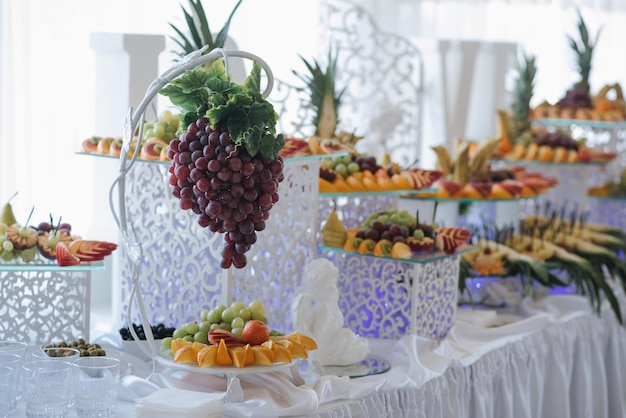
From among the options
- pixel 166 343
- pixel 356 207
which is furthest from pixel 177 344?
pixel 356 207

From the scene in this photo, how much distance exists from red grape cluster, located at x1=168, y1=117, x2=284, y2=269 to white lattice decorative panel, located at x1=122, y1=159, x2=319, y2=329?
58 centimetres

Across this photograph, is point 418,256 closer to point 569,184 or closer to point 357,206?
point 357,206

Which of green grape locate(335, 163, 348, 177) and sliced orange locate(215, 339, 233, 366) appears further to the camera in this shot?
green grape locate(335, 163, 348, 177)

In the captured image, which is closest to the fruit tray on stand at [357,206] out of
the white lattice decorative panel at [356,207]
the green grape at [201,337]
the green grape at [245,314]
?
the white lattice decorative panel at [356,207]

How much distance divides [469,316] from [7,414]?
1.81 m

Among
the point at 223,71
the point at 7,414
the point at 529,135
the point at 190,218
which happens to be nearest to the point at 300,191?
the point at 190,218

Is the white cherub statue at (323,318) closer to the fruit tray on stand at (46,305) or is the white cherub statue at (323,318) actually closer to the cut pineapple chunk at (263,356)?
the cut pineapple chunk at (263,356)

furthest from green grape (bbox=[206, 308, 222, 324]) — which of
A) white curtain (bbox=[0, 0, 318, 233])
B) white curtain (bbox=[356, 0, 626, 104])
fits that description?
white curtain (bbox=[356, 0, 626, 104])

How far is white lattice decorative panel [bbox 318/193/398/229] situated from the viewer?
132 inches

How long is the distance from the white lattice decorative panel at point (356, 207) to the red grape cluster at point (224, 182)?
1125 millimetres

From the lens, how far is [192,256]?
2.80 meters

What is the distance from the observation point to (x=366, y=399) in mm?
2527

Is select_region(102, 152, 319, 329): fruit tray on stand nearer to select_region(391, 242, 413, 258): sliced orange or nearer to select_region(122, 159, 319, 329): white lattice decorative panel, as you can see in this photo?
select_region(122, 159, 319, 329): white lattice decorative panel

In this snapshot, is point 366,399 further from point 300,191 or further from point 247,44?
point 247,44
